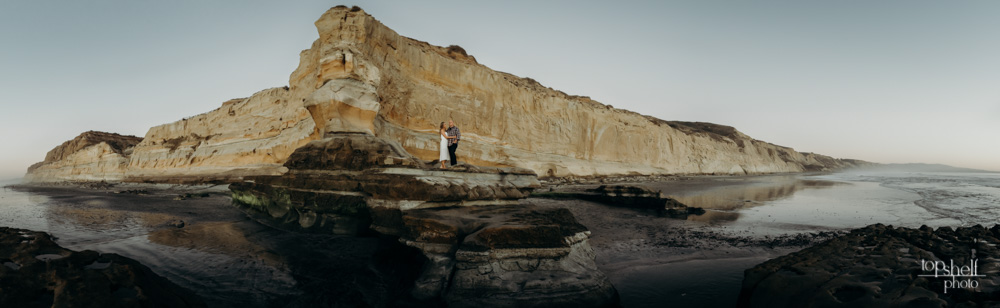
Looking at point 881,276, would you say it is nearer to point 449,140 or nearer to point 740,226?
point 740,226

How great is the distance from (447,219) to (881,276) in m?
4.18

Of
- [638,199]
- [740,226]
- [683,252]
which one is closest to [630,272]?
[683,252]

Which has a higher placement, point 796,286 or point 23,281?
point 23,281

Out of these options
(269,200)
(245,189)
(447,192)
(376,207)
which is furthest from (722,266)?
(245,189)

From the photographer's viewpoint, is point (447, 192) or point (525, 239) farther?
point (447, 192)

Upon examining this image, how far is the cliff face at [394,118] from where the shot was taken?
934 centimetres

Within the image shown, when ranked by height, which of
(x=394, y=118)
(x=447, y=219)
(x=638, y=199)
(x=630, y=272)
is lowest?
(x=630, y=272)

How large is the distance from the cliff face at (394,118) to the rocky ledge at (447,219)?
195 cm

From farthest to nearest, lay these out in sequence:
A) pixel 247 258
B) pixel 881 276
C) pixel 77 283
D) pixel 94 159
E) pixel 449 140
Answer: pixel 94 159 → pixel 449 140 → pixel 247 258 → pixel 881 276 → pixel 77 283

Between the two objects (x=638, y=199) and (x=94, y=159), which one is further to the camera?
(x=94, y=159)

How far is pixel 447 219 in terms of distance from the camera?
14.8 ft

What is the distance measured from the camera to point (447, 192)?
5535 millimetres

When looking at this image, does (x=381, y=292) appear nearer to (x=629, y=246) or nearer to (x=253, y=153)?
(x=629, y=246)

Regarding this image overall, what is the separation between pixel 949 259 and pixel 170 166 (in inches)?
1412
